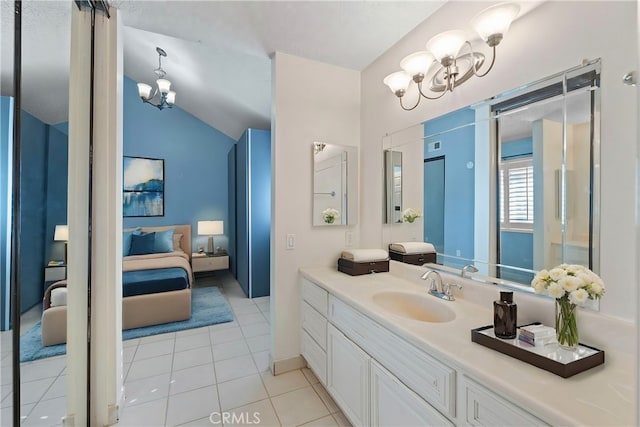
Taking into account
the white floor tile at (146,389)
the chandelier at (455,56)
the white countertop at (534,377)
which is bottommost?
the white floor tile at (146,389)

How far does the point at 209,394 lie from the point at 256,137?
333 cm

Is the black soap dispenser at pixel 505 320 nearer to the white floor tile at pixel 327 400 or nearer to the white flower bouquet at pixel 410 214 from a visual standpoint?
the white flower bouquet at pixel 410 214

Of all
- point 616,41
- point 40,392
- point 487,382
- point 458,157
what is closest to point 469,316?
point 487,382

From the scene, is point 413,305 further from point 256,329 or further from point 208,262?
point 208,262

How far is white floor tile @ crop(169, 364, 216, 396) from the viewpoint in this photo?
6.75 ft

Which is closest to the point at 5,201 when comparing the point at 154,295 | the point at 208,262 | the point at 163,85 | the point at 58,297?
the point at 58,297

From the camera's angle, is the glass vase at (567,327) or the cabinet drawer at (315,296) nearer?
the glass vase at (567,327)

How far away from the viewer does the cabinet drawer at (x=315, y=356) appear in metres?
1.86

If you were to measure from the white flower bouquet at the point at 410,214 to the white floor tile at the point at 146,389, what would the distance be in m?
2.13

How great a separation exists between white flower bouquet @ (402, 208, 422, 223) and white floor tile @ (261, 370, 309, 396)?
1.44 m

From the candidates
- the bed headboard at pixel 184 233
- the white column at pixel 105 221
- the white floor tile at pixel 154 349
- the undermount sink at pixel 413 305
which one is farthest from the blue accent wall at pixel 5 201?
the bed headboard at pixel 184 233

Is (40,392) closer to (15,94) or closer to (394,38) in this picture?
(15,94)

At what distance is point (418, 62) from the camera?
1604 millimetres

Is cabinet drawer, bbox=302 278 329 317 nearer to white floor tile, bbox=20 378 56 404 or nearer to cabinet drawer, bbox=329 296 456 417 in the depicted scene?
cabinet drawer, bbox=329 296 456 417
